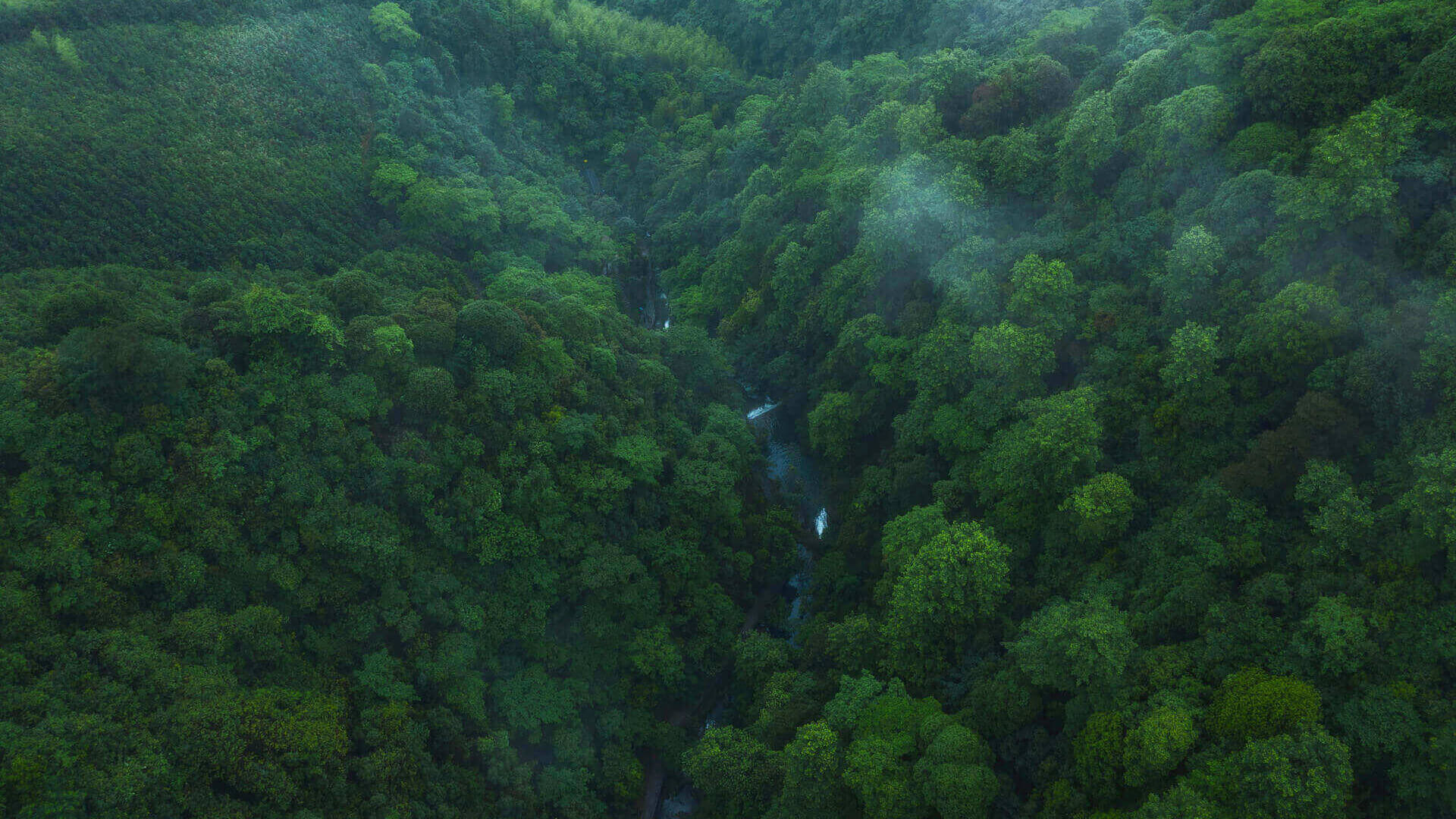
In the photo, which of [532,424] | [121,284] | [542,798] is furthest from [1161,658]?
[121,284]

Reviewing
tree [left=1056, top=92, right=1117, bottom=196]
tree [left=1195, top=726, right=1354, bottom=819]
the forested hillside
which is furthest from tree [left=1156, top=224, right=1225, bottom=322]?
tree [left=1195, top=726, right=1354, bottom=819]

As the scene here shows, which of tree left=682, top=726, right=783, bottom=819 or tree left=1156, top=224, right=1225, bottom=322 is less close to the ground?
tree left=1156, top=224, right=1225, bottom=322

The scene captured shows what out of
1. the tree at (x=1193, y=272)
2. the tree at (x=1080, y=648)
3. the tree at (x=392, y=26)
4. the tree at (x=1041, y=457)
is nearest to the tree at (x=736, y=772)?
the tree at (x=1080, y=648)

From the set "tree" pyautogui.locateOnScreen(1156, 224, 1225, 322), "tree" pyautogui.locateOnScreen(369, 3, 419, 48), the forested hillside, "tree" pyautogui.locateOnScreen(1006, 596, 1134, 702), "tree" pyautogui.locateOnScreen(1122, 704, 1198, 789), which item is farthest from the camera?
"tree" pyautogui.locateOnScreen(369, 3, 419, 48)

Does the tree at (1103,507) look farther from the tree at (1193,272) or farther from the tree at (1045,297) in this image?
the tree at (1045,297)

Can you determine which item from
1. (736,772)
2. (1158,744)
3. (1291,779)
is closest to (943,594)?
(1158,744)

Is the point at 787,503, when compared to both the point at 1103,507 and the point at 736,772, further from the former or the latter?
the point at 1103,507

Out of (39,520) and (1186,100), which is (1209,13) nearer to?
(1186,100)

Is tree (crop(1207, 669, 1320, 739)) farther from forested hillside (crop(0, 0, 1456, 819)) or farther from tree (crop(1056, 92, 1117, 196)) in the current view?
tree (crop(1056, 92, 1117, 196))

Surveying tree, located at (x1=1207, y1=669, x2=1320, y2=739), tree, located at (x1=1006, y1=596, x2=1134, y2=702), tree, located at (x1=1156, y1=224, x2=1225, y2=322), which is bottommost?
tree, located at (x1=1006, y1=596, x2=1134, y2=702)
